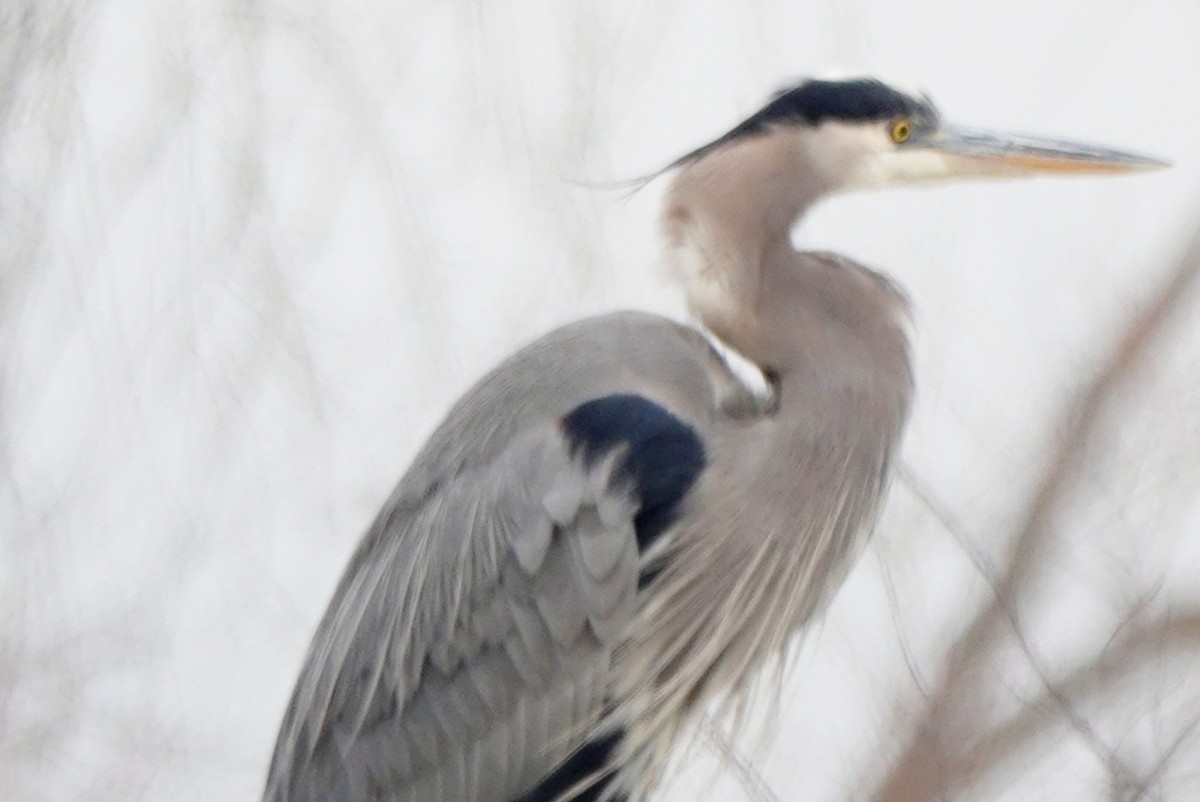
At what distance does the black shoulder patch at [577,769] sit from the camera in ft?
7.76

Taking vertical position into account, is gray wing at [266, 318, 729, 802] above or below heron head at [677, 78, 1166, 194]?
below

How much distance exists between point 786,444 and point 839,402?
0.10m

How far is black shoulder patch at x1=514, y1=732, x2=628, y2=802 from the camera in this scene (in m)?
2.37

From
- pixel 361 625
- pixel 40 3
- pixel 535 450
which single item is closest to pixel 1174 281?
pixel 535 450

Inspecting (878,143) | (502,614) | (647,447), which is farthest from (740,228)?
(502,614)

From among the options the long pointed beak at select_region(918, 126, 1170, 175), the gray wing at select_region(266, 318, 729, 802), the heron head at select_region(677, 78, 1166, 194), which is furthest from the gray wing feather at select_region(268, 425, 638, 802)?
the long pointed beak at select_region(918, 126, 1170, 175)

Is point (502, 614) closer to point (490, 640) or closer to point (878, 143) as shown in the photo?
point (490, 640)

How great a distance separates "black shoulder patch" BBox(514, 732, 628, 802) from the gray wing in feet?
0.24

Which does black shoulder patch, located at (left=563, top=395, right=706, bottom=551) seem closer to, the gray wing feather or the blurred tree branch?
the gray wing feather

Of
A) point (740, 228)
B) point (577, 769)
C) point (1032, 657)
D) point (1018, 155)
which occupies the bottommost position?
point (1032, 657)

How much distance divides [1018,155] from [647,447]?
0.81m

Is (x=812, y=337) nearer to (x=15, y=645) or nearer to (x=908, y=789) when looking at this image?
(x=908, y=789)

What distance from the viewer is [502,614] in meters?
2.26

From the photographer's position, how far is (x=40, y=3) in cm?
324
